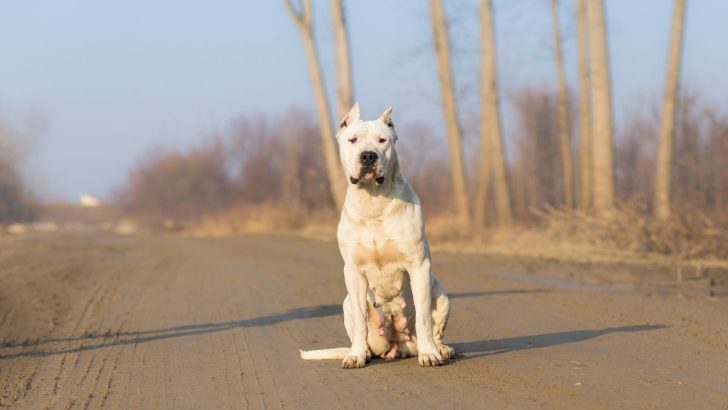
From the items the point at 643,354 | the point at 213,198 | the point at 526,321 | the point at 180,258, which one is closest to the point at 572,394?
the point at 643,354

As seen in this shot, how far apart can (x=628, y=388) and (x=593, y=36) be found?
1732 centimetres

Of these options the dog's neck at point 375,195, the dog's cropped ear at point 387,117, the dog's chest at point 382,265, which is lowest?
the dog's chest at point 382,265

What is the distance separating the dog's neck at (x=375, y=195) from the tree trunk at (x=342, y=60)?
22403 mm

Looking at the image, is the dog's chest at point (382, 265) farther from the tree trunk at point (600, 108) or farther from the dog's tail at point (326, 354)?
the tree trunk at point (600, 108)

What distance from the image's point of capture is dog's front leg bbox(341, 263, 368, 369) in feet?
21.6

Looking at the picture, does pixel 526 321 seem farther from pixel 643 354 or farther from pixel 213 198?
pixel 213 198

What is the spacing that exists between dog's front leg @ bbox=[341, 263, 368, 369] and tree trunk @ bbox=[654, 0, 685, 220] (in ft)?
46.8

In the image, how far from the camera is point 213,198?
2881 inches

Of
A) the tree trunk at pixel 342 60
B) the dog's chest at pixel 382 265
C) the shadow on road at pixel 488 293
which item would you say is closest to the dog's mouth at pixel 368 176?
the dog's chest at pixel 382 265

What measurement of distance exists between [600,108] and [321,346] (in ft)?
49.1

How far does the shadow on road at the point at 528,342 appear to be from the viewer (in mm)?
7418

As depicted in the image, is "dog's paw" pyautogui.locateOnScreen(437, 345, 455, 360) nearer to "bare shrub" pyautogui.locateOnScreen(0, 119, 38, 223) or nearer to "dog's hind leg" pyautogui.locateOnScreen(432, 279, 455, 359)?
"dog's hind leg" pyautogui.locateOnScreen(432, 279, 455, 359)

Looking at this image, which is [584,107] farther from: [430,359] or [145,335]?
[430,359]

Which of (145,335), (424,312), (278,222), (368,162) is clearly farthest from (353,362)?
(278,222)
